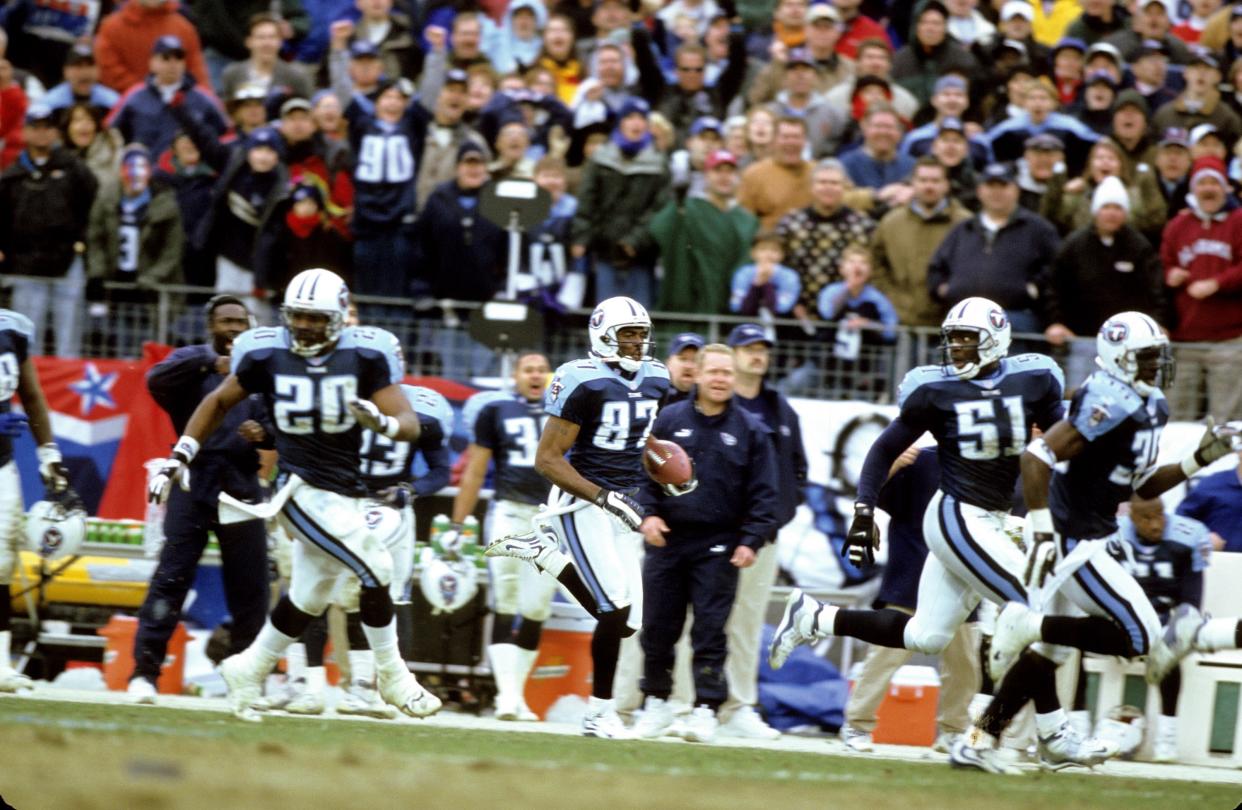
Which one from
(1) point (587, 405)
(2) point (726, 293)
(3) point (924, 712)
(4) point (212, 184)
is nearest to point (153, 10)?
(4) point (212, 184)

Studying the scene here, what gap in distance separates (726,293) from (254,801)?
7095 mm

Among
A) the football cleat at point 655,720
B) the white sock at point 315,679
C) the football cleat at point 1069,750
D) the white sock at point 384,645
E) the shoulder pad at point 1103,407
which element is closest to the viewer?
the shoulder pad at point 1103,407

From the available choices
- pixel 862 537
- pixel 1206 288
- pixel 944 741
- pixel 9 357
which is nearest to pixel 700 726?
pixel 944 741

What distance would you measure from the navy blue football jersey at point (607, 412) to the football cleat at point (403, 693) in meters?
1.25

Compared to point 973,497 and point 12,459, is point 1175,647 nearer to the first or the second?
point 973,497

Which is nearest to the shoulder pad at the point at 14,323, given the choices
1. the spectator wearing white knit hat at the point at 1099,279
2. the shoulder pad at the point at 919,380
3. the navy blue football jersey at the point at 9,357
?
the navy blue football jersey at the point at 9,357

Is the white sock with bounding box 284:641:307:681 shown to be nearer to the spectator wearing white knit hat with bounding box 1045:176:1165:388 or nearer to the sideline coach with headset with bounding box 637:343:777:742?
the sideline coach with headset with bounding box 637:343:777:742

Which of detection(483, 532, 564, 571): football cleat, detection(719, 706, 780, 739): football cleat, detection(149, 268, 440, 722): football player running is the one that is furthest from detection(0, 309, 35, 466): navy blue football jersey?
detection(719, 706, 780, 739): football cleat

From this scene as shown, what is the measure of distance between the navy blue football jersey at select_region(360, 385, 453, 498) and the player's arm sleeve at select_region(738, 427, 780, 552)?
64.7 inches

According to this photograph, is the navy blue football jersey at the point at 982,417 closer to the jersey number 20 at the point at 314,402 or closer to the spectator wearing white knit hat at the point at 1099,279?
the jersey number 20 at the point at 314,402

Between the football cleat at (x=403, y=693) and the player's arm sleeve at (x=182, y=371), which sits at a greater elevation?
the player's arm sleeve at (x=182, y=371)

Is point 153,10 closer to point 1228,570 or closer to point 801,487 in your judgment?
point 801,487

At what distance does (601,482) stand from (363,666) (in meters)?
1.49

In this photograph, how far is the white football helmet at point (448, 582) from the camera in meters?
10.1
